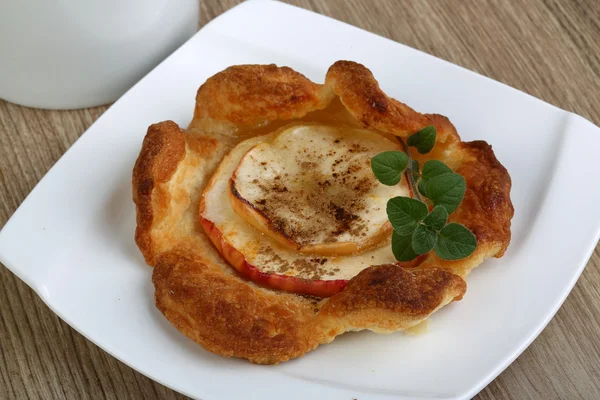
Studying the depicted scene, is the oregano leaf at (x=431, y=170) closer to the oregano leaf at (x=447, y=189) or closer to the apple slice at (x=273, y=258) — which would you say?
the oregano leaf at (x=447, y=189)

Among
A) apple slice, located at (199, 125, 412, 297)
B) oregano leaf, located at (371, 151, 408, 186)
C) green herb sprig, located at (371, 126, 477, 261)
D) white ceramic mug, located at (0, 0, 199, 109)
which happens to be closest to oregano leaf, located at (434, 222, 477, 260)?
green herb sprig, located at (371, 126, 477, 261)

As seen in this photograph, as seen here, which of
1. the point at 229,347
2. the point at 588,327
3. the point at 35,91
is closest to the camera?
the point at 229,347

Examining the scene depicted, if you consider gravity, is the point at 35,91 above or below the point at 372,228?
below

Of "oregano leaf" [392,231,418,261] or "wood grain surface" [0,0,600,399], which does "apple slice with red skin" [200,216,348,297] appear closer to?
"oregano leaf" [392,231,418,261]

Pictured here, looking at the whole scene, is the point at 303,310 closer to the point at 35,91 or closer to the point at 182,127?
the point at 182,127

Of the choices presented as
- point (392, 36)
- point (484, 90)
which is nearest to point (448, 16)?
point (392, 36)

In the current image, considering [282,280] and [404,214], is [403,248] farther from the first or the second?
[282,280]
